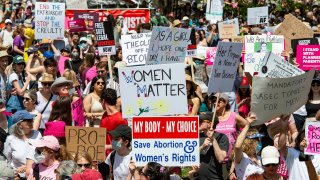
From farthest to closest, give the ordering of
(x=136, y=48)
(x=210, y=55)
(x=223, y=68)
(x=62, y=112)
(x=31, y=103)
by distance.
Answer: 1. (x=210, y=55)
2. (x=136, y=48)
3. (x=31, y=103)
4. (x=223, y=68)
5. (x=62, y=112)

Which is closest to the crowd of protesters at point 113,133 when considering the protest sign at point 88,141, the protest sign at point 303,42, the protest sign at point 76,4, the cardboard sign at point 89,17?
the protest sign at point 88,141

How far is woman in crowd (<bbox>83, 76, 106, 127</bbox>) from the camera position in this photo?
41.3ft

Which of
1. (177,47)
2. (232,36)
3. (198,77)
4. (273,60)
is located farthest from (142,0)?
(273,60)

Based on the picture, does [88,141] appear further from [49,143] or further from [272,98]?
[272,98]

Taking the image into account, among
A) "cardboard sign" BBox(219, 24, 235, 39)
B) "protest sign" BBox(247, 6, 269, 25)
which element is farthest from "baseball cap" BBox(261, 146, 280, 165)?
"protest sign" BBox(247, 6, 269, 25)

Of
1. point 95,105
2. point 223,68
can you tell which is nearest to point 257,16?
point 95,105

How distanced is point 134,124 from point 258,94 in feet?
3.98

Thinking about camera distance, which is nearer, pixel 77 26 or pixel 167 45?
pixel 167 45

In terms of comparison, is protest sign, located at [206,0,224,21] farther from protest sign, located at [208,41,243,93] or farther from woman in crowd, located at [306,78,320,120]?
protest sign, located at [208,41,243,93]

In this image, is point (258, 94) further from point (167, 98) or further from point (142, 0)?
point (142, 0)

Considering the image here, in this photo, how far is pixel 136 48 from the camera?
15156mm

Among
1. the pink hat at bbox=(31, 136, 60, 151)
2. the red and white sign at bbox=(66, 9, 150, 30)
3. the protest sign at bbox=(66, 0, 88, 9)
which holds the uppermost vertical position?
the pink hat at bbox=(31, 136, 60, 151)

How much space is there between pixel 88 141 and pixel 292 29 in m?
9.91

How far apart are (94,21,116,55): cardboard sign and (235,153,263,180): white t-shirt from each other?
5661 mm
